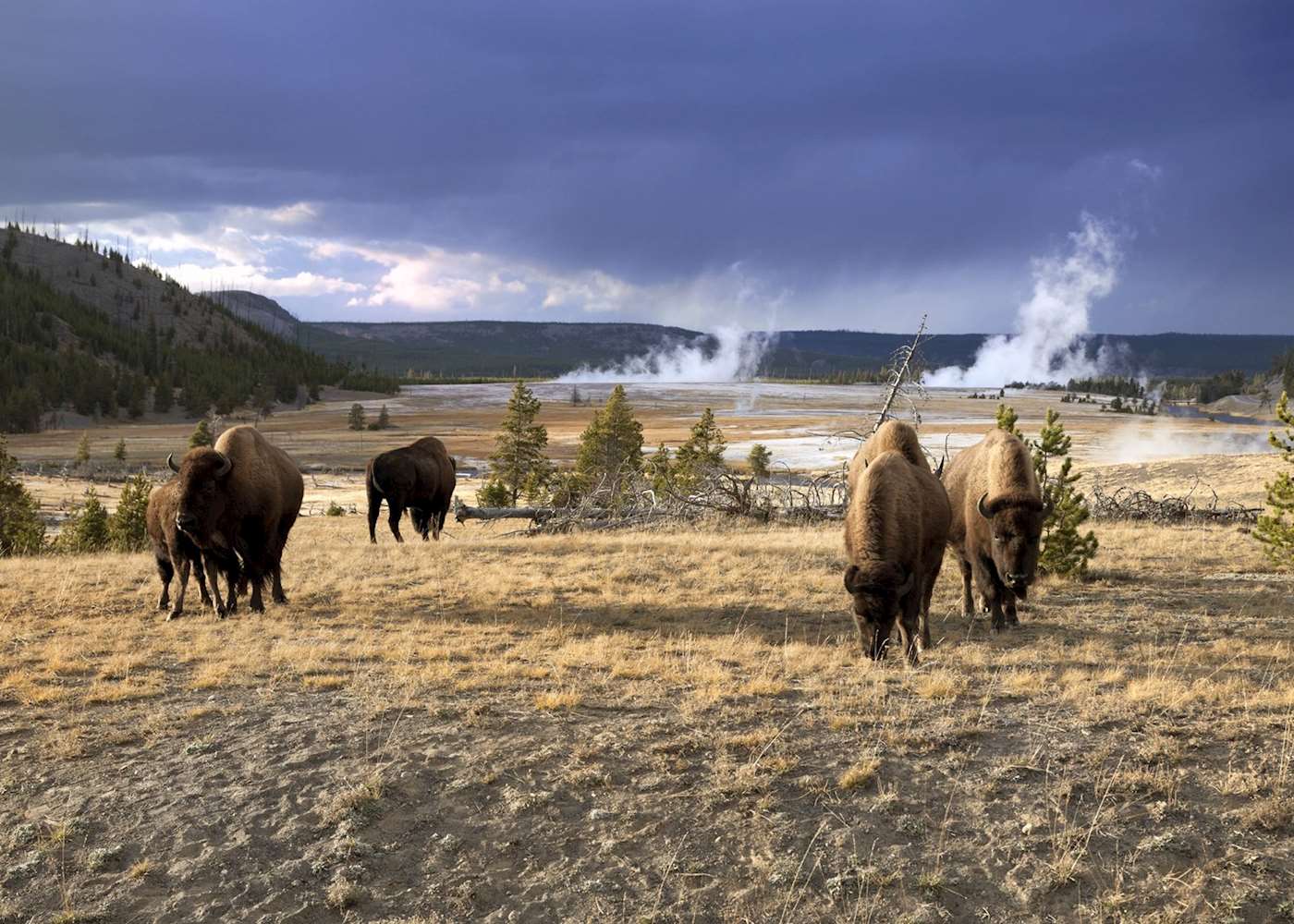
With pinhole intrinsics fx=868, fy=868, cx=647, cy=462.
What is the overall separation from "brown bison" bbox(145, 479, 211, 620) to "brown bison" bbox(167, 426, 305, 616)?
30 centimetres

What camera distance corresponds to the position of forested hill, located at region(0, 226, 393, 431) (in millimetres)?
117062

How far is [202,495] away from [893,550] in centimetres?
796

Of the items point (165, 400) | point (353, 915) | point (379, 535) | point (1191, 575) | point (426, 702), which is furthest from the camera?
point (165, 400)

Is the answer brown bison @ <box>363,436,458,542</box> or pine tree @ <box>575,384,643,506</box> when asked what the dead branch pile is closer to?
brown bison @ <box>363,436,458,542</box>

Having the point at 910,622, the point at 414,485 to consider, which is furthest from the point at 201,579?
the point at 414,485

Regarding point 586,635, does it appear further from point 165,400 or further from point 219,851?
point 165,400

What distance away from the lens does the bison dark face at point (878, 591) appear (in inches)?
307

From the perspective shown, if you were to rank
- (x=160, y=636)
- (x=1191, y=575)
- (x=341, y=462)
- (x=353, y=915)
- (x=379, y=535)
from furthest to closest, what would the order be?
(x=341, y=462), (x=379, y=535), (x=1191, y=575), (x=160, y=636), (x=353, y=915)

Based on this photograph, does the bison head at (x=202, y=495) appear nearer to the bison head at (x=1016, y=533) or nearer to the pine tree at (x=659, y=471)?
the bison head at (x=1016, y=533)

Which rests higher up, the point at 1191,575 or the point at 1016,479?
the point at 1016,479

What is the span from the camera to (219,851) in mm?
5008

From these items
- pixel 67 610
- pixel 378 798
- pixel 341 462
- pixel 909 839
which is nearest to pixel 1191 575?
pixel 909 839

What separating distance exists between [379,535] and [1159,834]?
18.4 metres

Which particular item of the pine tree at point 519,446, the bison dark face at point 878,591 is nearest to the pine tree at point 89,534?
the pine tree at point 519,446
